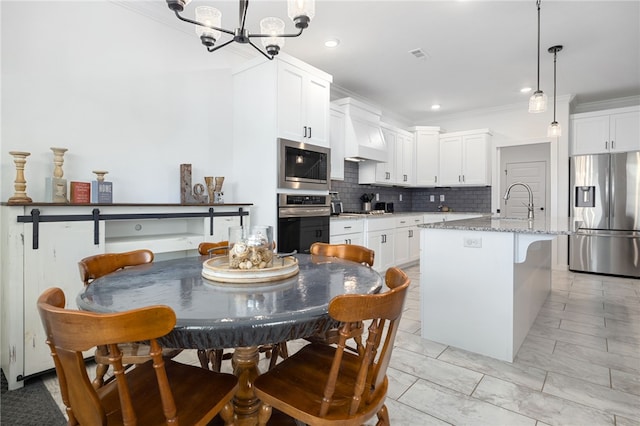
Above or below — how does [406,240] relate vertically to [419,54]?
below

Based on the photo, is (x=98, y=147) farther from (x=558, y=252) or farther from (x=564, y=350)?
(x=558, y=252)

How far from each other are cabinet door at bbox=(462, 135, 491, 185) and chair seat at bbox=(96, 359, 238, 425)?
5.80 m

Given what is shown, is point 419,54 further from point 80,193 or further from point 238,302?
point 238,302

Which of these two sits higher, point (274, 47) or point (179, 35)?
point (179, 35)

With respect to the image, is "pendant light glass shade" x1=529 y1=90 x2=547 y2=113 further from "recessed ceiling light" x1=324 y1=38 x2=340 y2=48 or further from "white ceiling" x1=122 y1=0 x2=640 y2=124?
"recessed ceiling light" x1=324 y1=38 x2=340 y2=48

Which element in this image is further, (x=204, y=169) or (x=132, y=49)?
(x=204, y=169)

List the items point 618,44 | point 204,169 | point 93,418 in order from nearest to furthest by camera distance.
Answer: point 93,418 → point 204,169 → point 618,44

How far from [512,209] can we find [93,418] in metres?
7.34

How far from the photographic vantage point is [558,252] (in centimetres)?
544

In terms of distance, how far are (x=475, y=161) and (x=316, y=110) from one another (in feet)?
11.8

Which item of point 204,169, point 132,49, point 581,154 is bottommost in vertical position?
point 204,169

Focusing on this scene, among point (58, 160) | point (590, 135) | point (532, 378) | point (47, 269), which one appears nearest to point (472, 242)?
point (532, 378)

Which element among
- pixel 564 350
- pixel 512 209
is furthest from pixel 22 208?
pixel 512 209

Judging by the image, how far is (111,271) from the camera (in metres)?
1.65
